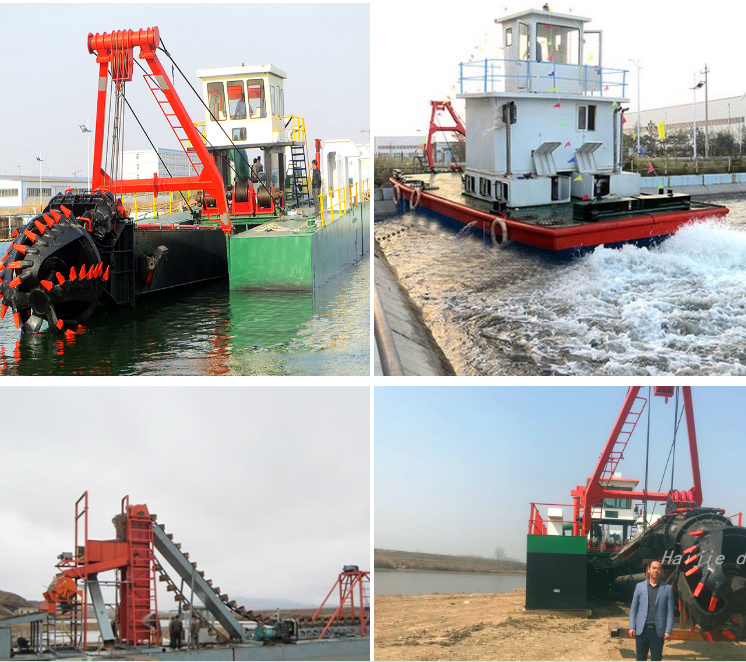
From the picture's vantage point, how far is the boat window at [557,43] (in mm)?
11391

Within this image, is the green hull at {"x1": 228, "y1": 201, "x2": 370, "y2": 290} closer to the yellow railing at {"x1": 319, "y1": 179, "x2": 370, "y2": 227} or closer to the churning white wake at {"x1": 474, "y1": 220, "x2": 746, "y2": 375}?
the yellow railing at {"x1": 319, "y1": 179, "x2": 370, "y2": 227}

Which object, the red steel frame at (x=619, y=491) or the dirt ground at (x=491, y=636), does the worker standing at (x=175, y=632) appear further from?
the red steel frame at (x=619, y=491)

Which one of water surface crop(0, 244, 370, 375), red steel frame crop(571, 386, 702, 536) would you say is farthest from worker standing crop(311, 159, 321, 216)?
red steel frame crop(571, 386, 702, 536)

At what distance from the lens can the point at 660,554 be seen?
21.4 ft

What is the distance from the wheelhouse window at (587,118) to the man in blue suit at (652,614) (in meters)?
8.00

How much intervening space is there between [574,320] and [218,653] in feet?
15.1

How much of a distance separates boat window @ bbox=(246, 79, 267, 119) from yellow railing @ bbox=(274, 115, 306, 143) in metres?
0.35

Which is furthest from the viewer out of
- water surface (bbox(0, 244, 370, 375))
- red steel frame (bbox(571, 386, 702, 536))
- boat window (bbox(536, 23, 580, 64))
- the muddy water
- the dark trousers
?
boat window (bbox(536, 23, 580, 64))

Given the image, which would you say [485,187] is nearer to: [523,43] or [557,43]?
[523,43]

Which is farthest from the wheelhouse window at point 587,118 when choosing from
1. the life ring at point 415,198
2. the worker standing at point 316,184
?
the worker standing at point 316,184

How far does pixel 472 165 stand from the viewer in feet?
40.9

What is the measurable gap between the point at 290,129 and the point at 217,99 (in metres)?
1.47

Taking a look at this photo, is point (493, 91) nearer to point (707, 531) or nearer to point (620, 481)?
point (620, 481)

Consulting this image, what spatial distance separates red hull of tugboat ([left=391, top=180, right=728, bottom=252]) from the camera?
9.23m
